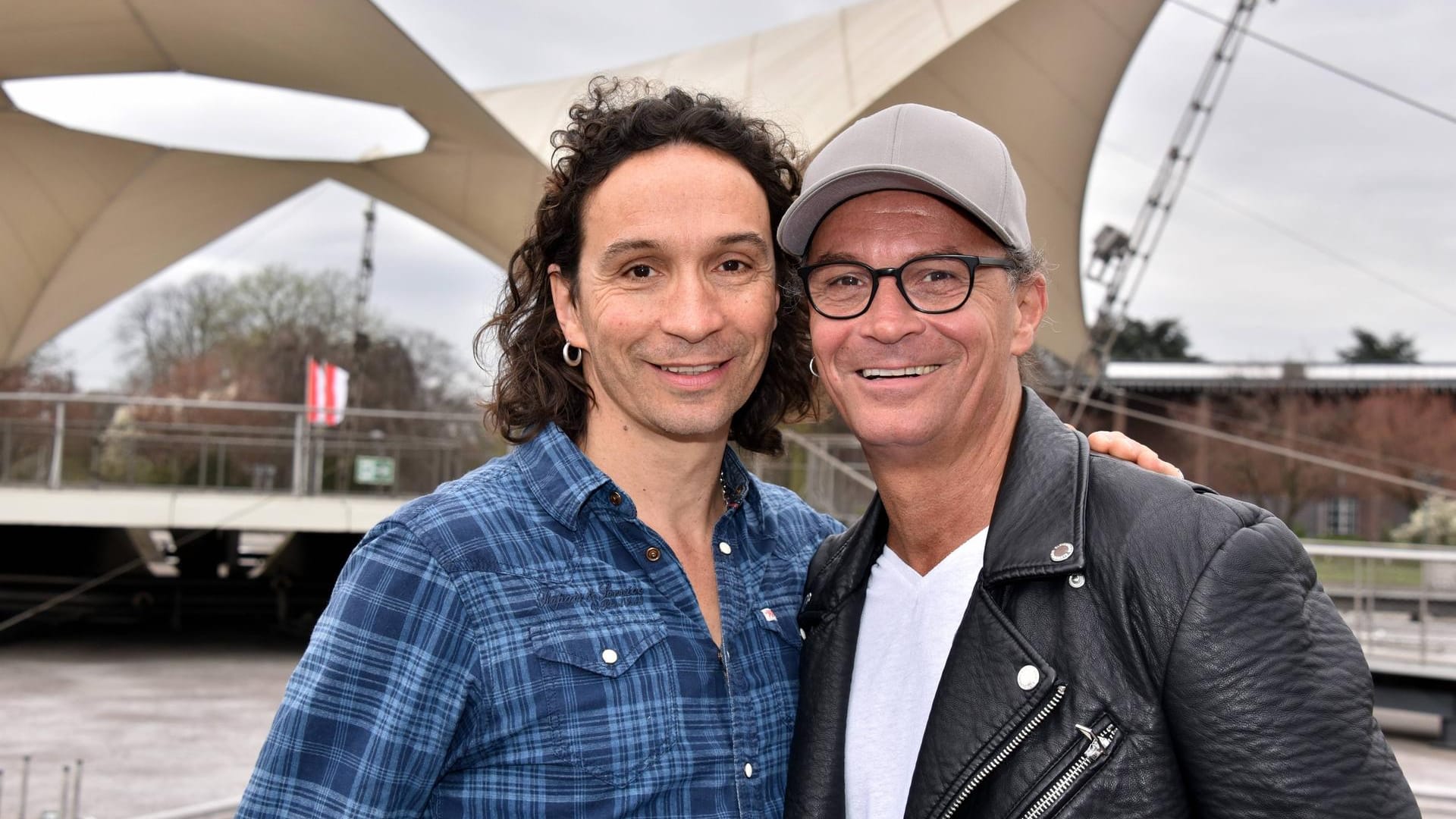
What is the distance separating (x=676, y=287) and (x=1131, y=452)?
3.02 ft

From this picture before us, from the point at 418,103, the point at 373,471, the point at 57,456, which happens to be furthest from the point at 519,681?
the point at 418,103

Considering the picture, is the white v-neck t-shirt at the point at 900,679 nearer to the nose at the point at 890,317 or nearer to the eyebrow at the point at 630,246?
the nose at the point at 890,317

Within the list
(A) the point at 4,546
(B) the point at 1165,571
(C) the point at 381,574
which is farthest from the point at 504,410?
(A) the point at 4,546

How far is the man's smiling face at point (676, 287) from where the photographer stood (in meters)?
2.33

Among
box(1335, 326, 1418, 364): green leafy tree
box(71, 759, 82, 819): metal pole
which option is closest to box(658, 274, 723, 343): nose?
box(71, 759, 82, 819): metal pole

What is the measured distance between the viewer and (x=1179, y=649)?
5.47 feet

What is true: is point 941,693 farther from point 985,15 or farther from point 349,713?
point 985,15

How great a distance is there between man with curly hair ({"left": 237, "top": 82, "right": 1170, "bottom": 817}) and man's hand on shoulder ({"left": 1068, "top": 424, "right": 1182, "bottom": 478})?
2.27 feet

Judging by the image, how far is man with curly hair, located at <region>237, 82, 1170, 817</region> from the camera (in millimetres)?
1955

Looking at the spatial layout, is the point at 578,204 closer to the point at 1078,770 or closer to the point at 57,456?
the point at 1078,770

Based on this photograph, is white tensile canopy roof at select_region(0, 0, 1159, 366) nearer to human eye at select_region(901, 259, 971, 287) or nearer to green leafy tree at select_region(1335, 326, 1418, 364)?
human eye at select_region(901, 259, 971, 287)

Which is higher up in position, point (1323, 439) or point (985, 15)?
point (985, 15)

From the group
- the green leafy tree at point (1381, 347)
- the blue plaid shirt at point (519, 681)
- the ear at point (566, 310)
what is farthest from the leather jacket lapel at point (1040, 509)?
the green leafy tree at point (1381, 347)

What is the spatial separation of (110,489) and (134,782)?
698cm
